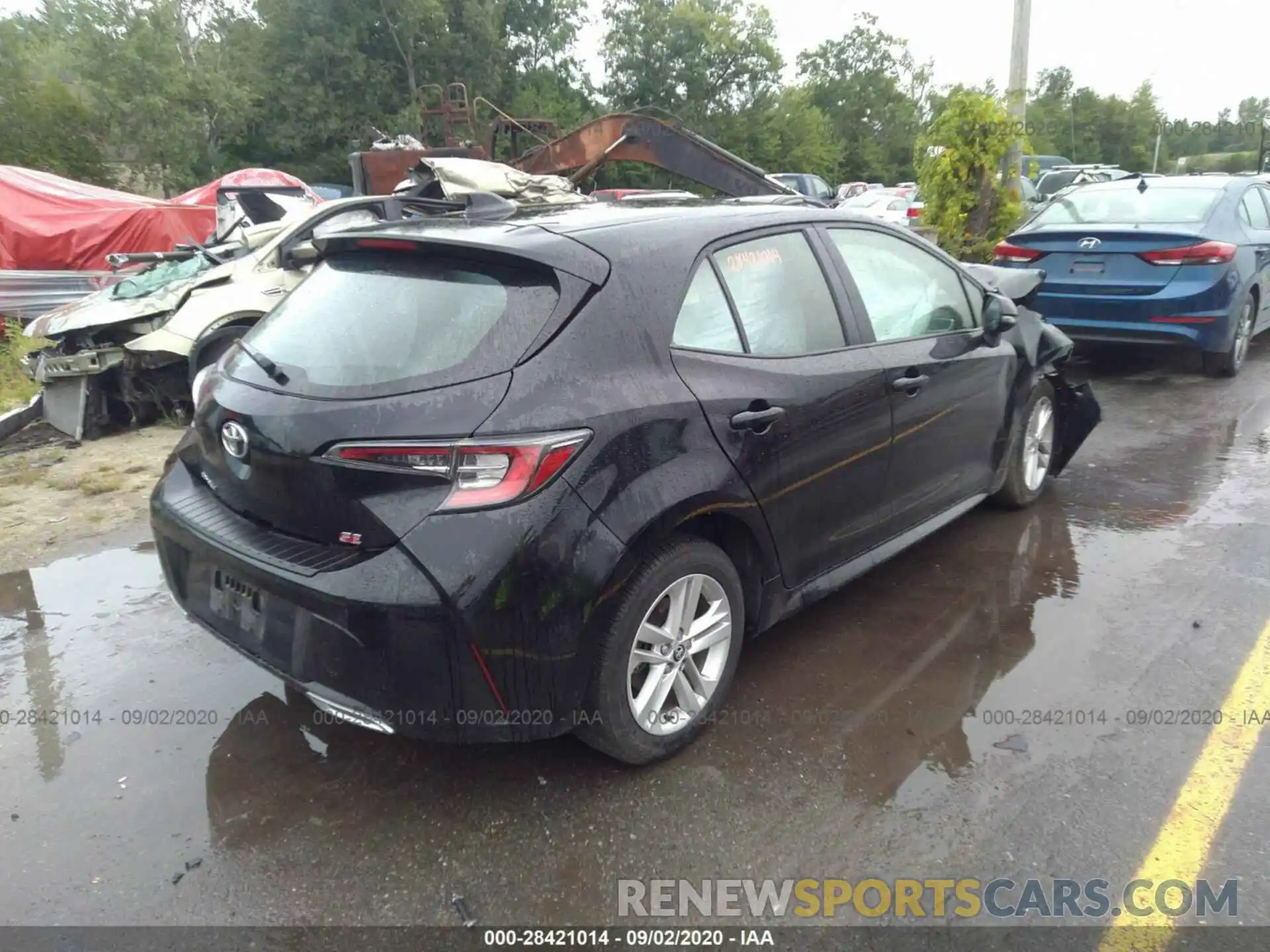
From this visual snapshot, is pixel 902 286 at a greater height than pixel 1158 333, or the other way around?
pixel 902 286

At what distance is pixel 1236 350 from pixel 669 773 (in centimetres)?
709

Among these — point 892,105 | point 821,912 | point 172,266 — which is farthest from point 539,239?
point 892,105

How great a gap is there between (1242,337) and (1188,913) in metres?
6.91

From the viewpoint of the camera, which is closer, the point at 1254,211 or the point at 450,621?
the point at 450,621

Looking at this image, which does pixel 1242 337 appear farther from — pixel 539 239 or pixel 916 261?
pixel 539 239

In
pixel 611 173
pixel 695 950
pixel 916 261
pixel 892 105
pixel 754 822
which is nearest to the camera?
pixel 695 950

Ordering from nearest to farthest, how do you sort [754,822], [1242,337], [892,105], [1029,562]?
[754,822] → [1029,562] → [1242,337] → [892,105]

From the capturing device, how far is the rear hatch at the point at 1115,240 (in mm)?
7246

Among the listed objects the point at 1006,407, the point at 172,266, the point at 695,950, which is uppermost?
the point at 172,266

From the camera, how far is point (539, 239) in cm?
287

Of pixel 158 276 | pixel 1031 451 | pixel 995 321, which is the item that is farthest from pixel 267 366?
pixel 158 276

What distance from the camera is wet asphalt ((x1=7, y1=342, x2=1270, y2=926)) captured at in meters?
2.58

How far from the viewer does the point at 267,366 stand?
2.97m

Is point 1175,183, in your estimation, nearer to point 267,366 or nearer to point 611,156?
point 611,156
